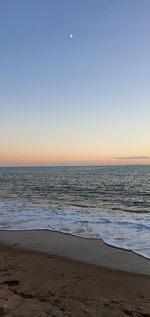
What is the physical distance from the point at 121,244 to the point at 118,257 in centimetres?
154

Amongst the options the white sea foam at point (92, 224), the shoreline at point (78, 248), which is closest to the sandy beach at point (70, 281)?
the shoreline at point (78, 248)

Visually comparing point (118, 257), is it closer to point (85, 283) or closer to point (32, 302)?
point (85, 283)

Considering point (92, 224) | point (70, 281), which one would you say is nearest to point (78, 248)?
point (70, 281)

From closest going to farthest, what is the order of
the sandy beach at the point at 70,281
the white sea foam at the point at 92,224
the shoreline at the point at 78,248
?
the sandy beach at the point at 70,281 < the shoreline at the point at 78,248 < the white sea foam at the point at 92,224

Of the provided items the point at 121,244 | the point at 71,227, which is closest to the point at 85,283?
the point at 121,244

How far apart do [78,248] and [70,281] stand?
4033mm

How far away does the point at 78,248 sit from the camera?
12469 millimetres

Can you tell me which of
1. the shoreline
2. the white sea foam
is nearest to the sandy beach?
the shoreline

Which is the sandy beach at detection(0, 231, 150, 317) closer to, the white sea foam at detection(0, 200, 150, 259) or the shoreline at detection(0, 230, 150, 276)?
the shoreline at detection(0, 230, 150, 276)

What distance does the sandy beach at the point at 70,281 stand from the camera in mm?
6582

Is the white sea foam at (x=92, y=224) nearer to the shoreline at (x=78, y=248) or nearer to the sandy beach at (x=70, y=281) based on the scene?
the shoreline at (x=78, y=248)

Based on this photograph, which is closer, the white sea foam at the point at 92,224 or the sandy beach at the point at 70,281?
the sandy beach at the point at 70,281

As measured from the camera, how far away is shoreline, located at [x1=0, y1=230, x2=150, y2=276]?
1034cm

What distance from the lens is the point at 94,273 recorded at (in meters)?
9.38
